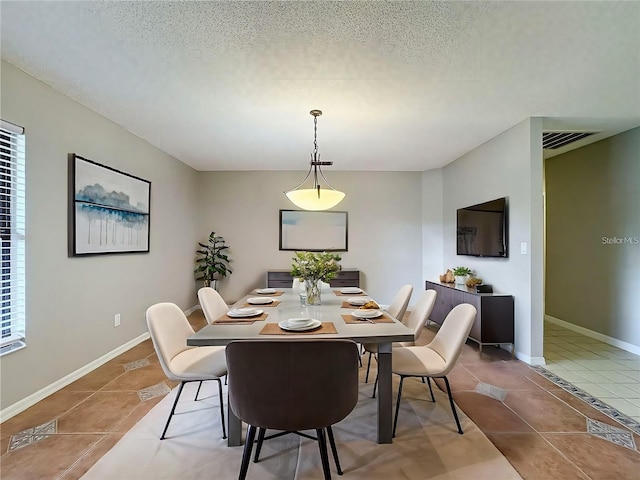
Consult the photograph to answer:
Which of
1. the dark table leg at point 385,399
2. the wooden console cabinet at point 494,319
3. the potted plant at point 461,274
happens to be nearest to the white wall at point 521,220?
the wooden console cabinet at point 494,319

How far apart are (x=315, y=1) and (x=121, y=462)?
2736 millimetres

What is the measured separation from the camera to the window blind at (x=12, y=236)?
90.7 inches

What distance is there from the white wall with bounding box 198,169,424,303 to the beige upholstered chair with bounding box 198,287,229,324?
119 inches

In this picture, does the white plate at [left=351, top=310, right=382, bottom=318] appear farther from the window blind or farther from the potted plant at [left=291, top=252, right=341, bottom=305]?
the window blind

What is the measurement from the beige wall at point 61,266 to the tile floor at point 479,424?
0.31 m

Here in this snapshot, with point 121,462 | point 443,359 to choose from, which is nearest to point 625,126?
point 443,359

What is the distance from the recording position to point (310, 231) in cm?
598

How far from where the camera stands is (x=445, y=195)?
18.4 feet

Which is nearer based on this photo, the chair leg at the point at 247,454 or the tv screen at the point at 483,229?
the chair leg at the point at 247,454

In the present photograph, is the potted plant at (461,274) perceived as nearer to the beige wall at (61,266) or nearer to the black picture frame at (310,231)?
the black picture frame at (310,231)

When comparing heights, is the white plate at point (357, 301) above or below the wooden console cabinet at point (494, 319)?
above

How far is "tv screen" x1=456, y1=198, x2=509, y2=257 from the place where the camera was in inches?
149

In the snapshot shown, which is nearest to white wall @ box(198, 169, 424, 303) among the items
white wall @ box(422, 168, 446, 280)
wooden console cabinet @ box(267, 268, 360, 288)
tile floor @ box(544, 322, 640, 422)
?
white wall @ box(422, 168, 446, 280)

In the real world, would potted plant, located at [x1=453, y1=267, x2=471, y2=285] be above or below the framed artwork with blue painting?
below
